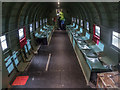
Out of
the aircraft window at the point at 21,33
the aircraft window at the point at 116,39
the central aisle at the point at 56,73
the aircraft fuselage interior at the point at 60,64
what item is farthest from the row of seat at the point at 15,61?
the aircraft window at the point at 116,39

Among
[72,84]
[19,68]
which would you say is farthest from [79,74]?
[19,68]

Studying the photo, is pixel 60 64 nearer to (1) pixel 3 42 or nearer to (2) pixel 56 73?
(2) pixel 56 73

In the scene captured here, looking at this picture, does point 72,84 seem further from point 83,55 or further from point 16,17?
point 16,17

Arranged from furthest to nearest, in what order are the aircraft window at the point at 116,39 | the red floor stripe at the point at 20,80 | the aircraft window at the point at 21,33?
1. the aircraft window at the point at 21,33
2. the red floor stripe at the point at 20,80
3. the aircraft window at the point at 116,39

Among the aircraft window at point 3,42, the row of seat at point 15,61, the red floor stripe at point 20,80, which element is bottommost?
the red floor stripe at point 20,80

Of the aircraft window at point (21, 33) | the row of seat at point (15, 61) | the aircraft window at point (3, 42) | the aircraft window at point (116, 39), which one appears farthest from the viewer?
the aircraft window at point (21, 33)

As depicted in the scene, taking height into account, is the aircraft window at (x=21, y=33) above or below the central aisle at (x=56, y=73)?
above

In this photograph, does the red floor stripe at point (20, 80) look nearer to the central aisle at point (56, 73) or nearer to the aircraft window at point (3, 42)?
the central aisle at point (56, 73)

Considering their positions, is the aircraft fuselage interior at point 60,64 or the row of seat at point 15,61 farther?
the row of seat at point 15,61

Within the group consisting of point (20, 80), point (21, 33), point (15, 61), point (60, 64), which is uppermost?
point (21, 33)

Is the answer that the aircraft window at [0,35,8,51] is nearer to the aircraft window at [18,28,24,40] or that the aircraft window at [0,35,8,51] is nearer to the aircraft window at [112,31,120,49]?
the aircraft window at [18,28,24,40]

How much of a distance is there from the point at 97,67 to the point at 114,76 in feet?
4.27

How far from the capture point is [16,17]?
8.60 metres

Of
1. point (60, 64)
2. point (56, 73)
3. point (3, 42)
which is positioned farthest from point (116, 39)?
point (3, 42)
